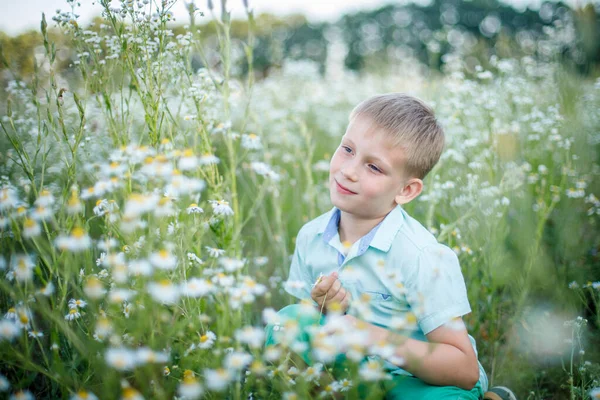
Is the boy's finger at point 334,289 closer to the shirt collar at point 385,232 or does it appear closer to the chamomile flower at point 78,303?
the shirt collar at point 385,232

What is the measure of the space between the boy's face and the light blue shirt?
0.11 m

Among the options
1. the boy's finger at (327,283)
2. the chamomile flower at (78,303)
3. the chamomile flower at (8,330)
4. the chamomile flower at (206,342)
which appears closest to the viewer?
the chamomile flower at (8,330)

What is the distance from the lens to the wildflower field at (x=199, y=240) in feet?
3.90

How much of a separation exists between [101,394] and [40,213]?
62 cm

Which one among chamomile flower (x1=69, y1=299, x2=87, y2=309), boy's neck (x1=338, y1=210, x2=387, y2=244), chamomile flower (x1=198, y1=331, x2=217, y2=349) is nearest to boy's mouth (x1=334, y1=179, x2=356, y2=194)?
boy's neck (x1=338, y1=210, x2=387, y2=244)

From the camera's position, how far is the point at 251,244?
3020mm

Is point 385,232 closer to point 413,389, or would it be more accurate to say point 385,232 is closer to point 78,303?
point 413,389

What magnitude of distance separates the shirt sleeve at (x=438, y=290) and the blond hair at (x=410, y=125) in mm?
380

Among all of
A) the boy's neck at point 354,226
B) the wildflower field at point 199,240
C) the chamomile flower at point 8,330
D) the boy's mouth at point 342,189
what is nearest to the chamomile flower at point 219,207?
the wildflower field at point 199,240

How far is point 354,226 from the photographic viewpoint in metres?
1.89

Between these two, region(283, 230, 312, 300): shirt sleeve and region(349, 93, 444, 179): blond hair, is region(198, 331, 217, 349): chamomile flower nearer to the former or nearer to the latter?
region(283, 230, 312, 300): shirt sleeve

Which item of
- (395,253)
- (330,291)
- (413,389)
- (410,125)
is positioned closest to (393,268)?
(395,253)

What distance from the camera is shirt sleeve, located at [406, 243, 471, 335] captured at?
1.57 meters

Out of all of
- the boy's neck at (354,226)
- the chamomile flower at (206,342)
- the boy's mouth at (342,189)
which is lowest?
the chamomile flower at (206,342)
